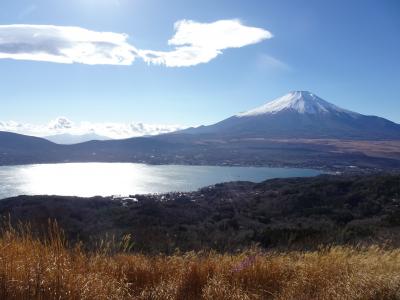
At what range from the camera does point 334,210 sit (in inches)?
715

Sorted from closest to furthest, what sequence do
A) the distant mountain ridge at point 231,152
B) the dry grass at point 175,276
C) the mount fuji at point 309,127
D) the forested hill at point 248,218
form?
the dry grass at point 175,276 < the forested hill at point 248,218 < the distant mountain ridge at point 231,152 < the mount fuji at point 309,127

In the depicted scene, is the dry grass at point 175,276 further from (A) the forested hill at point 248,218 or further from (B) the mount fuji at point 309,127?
(B) the mount fuji at point 309,127

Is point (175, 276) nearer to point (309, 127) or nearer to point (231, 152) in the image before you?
point (231, 152)

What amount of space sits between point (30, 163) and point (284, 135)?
8872 cm

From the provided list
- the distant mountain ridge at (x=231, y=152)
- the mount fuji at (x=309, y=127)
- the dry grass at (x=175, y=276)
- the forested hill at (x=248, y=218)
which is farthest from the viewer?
the mount fuji at (x=309, y=127)

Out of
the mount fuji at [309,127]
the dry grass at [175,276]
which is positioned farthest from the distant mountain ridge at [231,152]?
the dry grass at [175,276]

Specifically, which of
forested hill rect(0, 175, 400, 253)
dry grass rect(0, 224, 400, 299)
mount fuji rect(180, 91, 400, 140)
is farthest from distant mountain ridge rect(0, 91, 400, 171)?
dry grass rect(0, 224, 400, 299)

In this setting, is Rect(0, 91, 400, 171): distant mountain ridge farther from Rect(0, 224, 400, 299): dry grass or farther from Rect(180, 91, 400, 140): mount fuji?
Rect(0, 224, 400, 299): dry grass

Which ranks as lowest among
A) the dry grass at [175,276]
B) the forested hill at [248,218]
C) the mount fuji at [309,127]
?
the forested hill at [248,218]

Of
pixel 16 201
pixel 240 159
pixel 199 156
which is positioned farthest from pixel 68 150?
pixel 16 201

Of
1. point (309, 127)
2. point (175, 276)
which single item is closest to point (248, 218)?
point (175, 276)

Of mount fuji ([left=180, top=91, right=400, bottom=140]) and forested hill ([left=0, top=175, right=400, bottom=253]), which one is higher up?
mount fuji ([left=180, top=91, right=400, bottom=140])

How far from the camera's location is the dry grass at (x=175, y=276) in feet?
11.2

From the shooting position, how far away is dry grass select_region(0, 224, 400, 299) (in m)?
3.42
